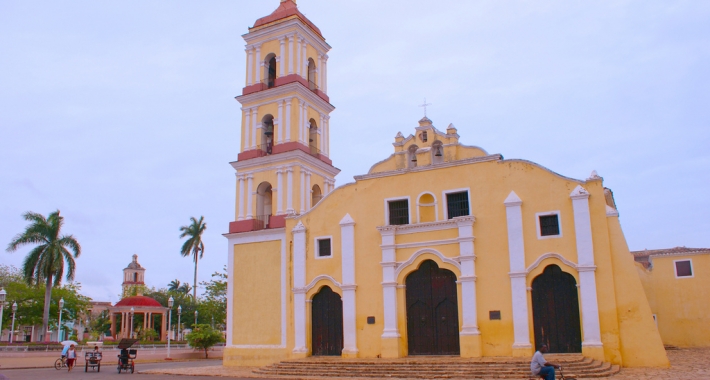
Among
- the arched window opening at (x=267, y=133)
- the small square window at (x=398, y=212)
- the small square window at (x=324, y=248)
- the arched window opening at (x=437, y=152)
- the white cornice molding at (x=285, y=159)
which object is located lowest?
the small square window at (x=324, y=248)

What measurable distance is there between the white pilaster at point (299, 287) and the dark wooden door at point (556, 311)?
8.36 metres

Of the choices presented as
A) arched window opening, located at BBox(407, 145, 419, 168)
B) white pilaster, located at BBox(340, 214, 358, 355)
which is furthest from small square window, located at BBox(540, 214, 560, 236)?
white pilaster, located at BBox(340, 214, 358, 355)

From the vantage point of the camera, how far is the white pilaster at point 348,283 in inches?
832

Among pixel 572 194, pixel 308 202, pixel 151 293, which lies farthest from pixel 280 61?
pixel 151 293

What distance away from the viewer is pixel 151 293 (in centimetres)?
7619

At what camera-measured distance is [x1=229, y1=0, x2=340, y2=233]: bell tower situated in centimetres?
2475

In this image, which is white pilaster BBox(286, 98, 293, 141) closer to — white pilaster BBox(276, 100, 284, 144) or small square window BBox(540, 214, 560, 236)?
white pilaster BBox(276, 100, 284, 144)

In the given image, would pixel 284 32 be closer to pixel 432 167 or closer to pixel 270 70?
pixel 270 70

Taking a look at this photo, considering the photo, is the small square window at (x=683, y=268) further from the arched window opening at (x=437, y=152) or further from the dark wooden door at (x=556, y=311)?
the arched window opening at (x=437, y=152)

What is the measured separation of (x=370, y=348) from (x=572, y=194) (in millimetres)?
8600


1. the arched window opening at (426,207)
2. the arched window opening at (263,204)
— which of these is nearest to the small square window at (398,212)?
the arched window opening at (426,207)

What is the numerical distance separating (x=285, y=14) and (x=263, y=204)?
857 centimetres

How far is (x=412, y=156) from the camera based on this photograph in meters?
22.1

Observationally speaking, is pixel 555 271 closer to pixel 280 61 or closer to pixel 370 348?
pixel 370 348
